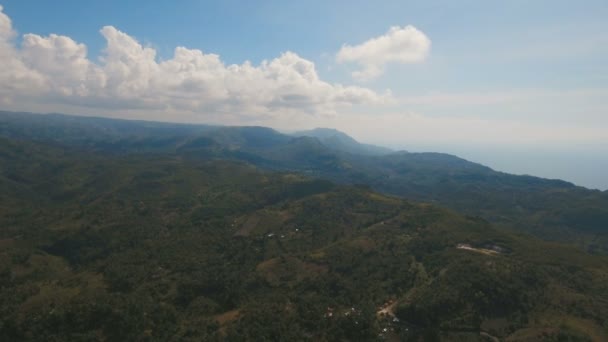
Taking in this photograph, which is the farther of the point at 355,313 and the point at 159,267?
the point at 159,267

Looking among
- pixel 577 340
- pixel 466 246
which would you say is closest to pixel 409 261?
pixel 466 246

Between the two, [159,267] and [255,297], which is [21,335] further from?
[255,297]

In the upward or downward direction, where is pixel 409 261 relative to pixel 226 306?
upward

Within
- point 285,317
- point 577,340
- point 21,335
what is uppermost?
point 577,340

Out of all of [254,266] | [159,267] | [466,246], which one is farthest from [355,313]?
[159,267]

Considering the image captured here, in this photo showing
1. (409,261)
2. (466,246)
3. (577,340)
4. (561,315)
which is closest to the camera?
(577,340)

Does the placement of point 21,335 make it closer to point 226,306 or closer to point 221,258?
point 226,306

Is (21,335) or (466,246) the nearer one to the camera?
(21,335)

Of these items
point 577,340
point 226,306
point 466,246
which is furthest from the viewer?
point 466,246

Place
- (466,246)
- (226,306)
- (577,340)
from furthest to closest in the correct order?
1. (466,246)
2. (226,306)
3. (577,340)
